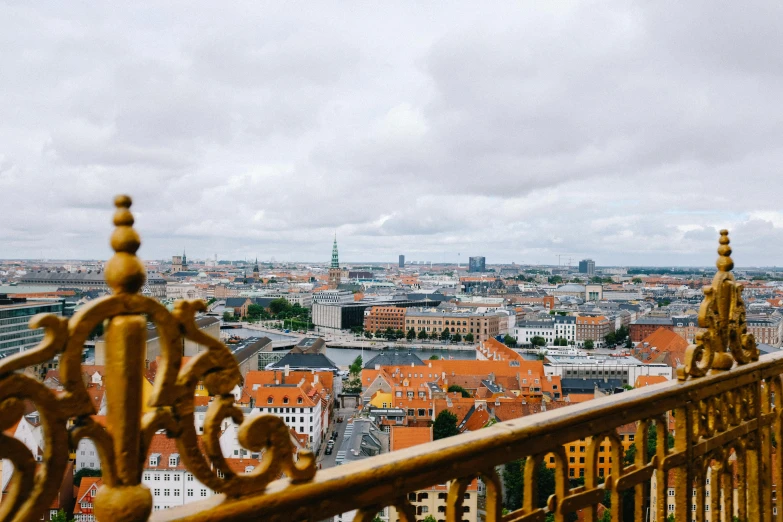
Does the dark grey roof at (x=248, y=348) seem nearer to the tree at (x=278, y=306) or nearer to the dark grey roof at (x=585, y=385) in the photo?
the dark grey roof at (x=585, y=385)

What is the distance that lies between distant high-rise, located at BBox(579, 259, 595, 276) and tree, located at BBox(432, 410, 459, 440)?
119593 mm

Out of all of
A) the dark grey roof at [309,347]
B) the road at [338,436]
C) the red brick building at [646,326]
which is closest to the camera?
the road at [338,436]

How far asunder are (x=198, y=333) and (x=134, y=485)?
20cm

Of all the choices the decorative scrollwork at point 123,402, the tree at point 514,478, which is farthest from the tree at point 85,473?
the decorative scrollwork at point 123,402

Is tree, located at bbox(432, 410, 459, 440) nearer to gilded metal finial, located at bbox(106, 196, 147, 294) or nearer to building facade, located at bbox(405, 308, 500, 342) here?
gilded metal finial, located at bbox(106, 196, 147, 294)

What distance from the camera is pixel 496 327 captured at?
42156mm

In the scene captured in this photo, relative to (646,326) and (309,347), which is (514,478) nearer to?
(309,347)

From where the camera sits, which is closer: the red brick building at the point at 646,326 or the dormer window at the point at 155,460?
the dormer window at the point at 155,460

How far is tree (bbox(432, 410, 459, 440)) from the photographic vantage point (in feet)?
42.9

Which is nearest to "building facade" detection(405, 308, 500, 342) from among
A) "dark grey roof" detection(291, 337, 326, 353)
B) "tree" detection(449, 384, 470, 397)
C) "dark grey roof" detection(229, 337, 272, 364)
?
"dark grey roof" detection(291, 337, 326, 353)

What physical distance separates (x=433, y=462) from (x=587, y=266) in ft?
438

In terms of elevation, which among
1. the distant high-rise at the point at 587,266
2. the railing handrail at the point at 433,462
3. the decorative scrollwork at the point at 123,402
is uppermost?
the distant high-rise at the point at 587,266

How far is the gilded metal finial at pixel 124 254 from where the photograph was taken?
759 mm

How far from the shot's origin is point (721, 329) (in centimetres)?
178
